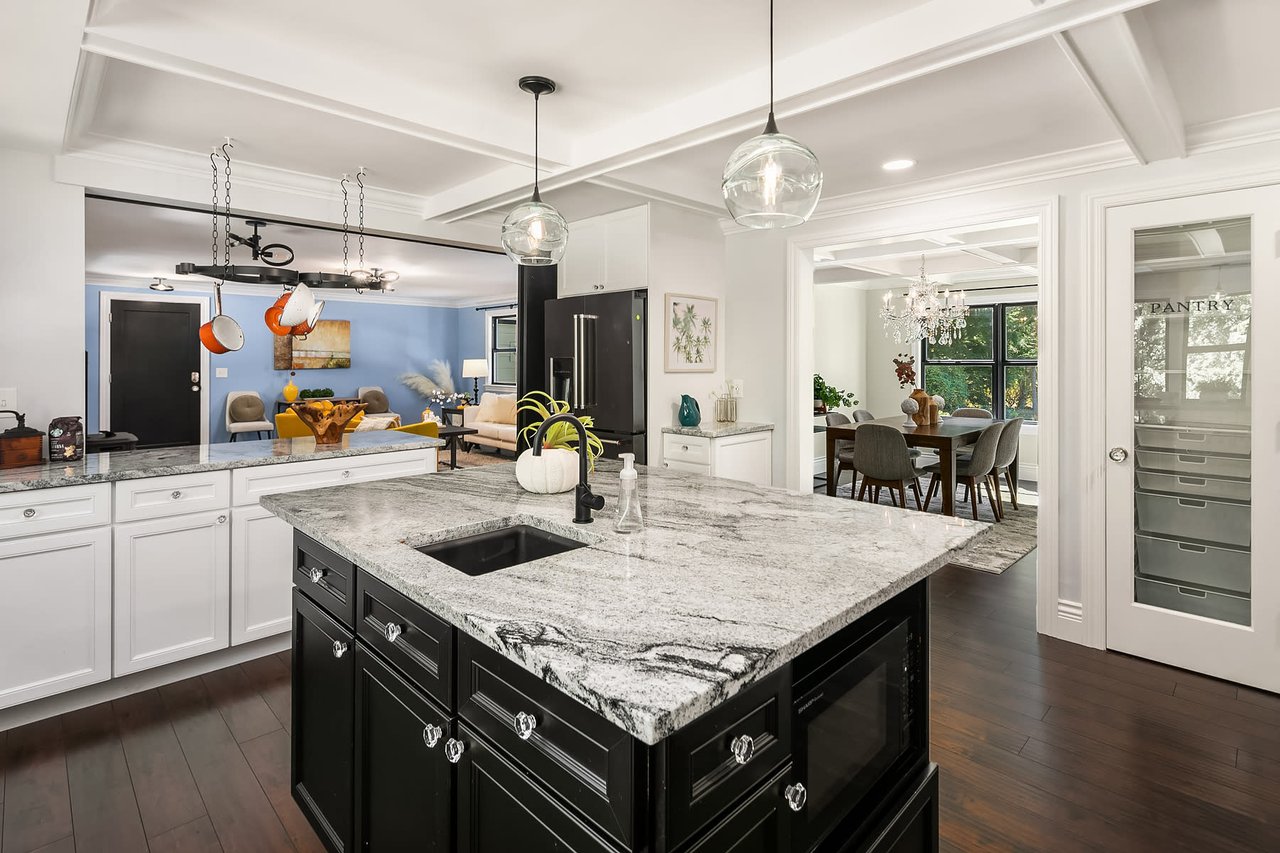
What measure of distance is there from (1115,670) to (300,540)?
10.8ft

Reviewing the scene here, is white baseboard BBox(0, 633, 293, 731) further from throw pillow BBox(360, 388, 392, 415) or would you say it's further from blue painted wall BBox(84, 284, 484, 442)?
throw pillow BBox(360, 388, 392, 415)

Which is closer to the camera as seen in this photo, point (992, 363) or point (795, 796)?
point (795, 796)

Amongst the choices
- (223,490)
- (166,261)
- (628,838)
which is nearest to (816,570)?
(628,838)

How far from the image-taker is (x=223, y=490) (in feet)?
9.59

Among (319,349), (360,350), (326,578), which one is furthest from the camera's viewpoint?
(360,350)

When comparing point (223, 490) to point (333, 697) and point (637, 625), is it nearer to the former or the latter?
point (333, 697)

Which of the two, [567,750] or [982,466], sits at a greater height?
[982,466]

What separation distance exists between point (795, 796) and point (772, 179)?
4.41ft

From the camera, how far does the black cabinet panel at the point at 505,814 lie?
3.38 feet

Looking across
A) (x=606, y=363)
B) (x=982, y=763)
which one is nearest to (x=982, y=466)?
(x=606, y=363)

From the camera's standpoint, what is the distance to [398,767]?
1.48 meters

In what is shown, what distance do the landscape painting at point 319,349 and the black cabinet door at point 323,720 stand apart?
8.90 meters

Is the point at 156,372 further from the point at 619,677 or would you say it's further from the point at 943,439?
the point at 619,677

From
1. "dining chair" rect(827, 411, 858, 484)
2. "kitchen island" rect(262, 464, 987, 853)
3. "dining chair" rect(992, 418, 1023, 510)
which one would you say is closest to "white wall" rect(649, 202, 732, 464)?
"dining chair" rect(827, 411, 858, 484)
